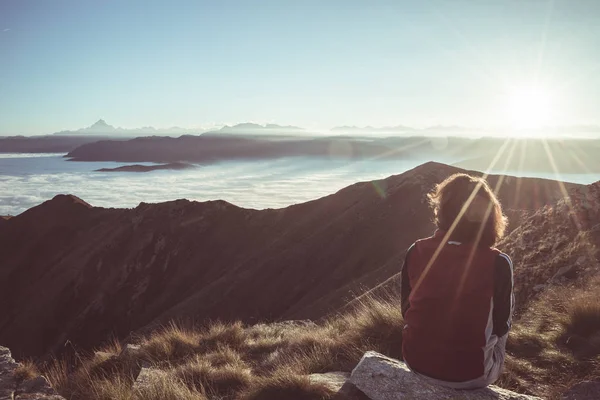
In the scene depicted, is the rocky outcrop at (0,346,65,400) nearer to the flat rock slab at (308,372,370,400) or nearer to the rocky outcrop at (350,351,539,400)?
the flat rock slab at (308,372,370,400)

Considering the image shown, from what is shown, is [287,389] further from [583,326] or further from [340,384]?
[583,326]

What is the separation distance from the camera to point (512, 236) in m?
10.4

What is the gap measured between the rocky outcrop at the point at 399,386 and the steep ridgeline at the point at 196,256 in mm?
32157

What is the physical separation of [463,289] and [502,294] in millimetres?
357

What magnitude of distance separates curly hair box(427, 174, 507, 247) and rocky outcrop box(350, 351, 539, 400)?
136 cm

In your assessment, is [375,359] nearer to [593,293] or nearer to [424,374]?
[424,374]

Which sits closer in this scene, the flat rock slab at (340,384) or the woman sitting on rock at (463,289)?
the woman sitting on rock at (463,289)

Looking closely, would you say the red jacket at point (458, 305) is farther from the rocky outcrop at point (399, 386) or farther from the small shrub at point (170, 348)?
the small shrub at point (170, 348)

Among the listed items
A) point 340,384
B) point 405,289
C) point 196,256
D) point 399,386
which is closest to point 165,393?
point 340,384

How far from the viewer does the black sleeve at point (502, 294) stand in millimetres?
3416

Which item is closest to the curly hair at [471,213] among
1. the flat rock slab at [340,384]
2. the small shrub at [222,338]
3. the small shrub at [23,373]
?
the flat rock slab at [340,384]

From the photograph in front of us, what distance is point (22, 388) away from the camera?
4.61 meters

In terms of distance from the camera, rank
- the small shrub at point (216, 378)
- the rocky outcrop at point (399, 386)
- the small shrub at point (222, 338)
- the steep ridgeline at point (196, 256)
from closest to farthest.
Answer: the rocky outcrop at point (399, 386), the small shrub at point (216, 378), the small shrub at point (222, 338), the steep ridgeline at point (196, 256)

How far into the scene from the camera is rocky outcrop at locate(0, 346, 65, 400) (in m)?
4.44
